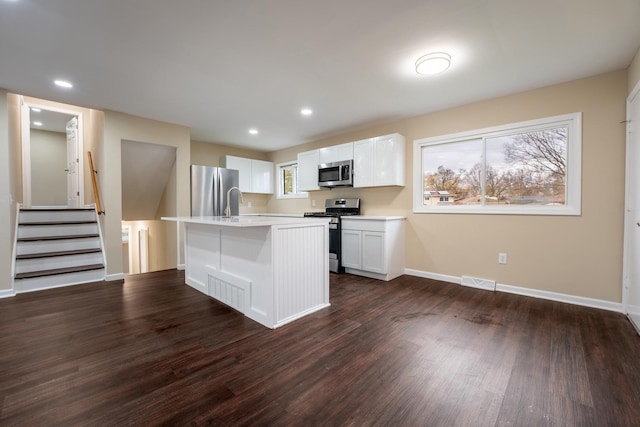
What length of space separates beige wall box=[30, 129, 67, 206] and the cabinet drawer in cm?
622

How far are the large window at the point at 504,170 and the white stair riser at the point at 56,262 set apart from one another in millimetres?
4992

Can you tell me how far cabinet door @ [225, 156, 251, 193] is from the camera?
587cm

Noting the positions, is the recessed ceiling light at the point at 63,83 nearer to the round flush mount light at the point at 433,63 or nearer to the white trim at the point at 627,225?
the round flush mount light at the point at 433,63

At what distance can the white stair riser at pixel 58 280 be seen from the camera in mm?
3480

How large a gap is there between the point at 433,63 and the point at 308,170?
3.18 m

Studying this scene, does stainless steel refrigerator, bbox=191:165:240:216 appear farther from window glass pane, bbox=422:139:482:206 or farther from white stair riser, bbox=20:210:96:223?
window glass pane, bbox=422:139:482:206

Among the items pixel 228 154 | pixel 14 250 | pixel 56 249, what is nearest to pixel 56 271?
pixel 56 249

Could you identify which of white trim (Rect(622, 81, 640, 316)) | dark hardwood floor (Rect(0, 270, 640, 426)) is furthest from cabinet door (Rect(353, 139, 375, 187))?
white trim (Rect(622, 81, 640, 316))

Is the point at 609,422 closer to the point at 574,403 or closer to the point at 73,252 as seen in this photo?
the point at 574,403

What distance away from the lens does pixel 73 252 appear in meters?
3.98

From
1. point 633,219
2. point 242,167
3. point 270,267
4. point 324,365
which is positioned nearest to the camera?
point 324,365

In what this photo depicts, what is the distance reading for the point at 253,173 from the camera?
6.25 metres

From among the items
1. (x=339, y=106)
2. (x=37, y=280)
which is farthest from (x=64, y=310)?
(x=339, y=106)

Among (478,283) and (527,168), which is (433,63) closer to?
(527,168)
